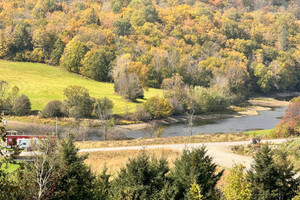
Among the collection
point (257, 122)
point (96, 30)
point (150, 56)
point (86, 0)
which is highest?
point (86, 0)

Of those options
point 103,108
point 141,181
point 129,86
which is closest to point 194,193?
point 141,181

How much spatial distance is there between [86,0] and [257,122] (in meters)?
120

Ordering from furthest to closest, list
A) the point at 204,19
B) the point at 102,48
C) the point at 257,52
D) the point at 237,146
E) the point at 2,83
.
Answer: the point at 204,19 → the point at 257,52 → the point at 102,48 → the point at 2,83 → the point at 237,146

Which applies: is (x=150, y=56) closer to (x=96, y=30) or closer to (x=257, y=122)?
(x=96, y=30)

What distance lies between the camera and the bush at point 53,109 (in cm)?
7419

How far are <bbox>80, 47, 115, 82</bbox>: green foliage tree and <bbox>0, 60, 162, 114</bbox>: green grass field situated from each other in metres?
2.15

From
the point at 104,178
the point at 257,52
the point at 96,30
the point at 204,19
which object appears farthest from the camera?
the point at 204,19

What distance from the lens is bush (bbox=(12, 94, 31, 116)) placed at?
73.9 metres

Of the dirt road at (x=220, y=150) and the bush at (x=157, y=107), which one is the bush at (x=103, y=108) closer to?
the bush at (x=157, y=107)

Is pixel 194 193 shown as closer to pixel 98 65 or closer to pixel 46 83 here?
pixel 46 83

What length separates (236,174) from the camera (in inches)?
718

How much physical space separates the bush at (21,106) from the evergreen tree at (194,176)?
180ft

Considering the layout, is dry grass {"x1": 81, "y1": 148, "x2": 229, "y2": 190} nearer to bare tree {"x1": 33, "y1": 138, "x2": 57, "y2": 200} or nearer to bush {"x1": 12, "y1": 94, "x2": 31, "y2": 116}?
bare tree {"x1": 33, "y1": 138, "x2": 57, "y2": 200}

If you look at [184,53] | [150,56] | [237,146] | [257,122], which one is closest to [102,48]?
[150,56]
